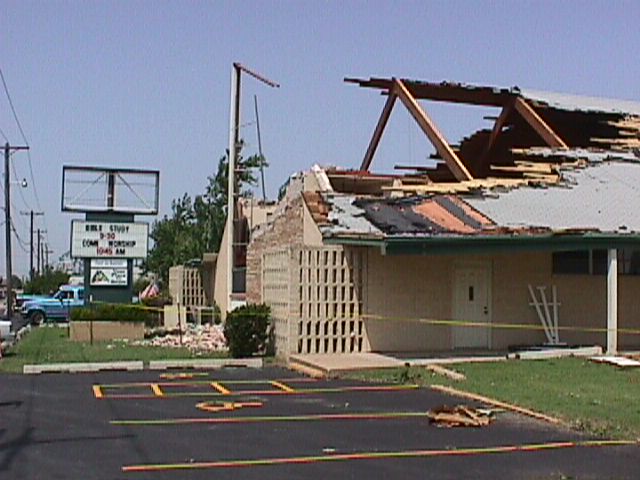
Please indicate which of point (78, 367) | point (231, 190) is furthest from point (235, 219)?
point (78, 367)

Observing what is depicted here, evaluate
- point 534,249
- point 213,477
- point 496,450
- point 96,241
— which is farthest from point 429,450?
point 96,241

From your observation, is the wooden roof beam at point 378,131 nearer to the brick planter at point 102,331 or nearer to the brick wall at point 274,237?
the brick wall at point 274,237

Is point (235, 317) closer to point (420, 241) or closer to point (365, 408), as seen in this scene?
point (420, 241)

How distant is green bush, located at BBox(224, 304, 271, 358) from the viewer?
22.7m

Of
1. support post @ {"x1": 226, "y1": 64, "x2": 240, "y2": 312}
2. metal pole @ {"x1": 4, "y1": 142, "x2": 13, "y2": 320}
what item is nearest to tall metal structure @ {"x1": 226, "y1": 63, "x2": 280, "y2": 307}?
support post @ {"x1": 226, "y1": 64, "x2": 240, "y2": 312}

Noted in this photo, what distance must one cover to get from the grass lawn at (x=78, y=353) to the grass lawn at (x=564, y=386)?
6.91m

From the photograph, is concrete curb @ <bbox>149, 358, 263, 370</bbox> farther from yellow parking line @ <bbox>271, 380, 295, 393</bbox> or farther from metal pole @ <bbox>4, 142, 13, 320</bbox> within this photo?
metal pole @ <bbox>4, 142, 13, 320</bbox>

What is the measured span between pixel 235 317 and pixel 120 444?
1160 cm

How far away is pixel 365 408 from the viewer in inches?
574

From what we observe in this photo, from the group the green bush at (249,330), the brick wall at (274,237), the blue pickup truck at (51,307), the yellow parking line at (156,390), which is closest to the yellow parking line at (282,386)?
the yellow parking line at (156,390)

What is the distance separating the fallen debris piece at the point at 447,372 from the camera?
59.4ft

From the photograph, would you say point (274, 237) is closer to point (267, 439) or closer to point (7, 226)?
point (267, 439)

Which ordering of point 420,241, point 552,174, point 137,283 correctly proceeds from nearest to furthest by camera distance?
point 420,241
point 552,174
point 137,283

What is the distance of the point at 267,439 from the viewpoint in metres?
11.7
